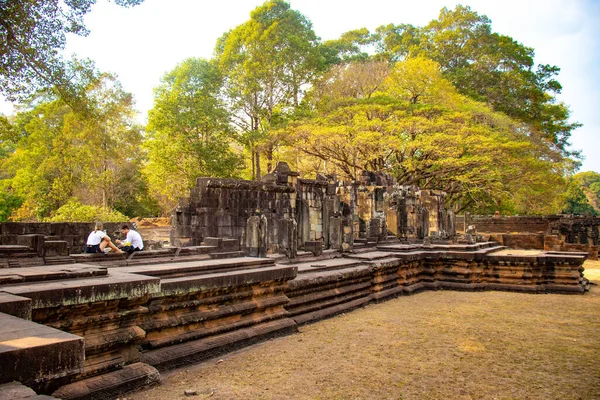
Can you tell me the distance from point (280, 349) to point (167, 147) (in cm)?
2007

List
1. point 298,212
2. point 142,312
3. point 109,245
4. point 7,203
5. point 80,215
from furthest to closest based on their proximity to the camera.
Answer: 1. point 7,203
2. point 80,215
3. point 298,212
4. point 109,245
5. point 142,312

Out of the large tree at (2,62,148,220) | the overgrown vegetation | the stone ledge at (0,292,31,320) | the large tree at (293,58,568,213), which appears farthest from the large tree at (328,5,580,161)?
the stone ledge at (0,292,31,320)

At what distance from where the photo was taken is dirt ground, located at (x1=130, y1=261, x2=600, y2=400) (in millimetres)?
3929

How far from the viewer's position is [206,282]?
4875 mm

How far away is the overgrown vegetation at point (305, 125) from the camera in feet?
74.0

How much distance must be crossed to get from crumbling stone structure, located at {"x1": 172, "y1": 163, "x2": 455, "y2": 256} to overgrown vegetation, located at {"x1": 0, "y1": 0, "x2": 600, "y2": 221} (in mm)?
6674

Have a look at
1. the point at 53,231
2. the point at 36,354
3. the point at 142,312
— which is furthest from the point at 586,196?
the point at 36,354

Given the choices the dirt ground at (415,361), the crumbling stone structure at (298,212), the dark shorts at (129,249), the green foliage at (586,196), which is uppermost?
the green foliage at (586,196)

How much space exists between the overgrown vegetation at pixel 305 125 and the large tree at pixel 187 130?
0.08 m

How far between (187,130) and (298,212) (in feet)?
47.9

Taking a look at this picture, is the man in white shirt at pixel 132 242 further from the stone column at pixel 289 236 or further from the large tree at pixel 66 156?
the large tree at pixel 66 156

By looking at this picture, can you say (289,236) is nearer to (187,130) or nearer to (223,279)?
(223,279)

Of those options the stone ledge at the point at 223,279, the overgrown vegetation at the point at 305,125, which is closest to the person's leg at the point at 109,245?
the stone ledge at the point at 223,279

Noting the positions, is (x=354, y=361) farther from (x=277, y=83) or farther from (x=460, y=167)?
(x=277, y=83)
